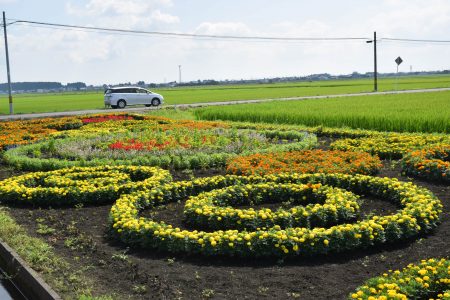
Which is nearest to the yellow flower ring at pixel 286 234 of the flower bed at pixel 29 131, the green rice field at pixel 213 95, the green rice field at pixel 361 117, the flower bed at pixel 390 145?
the flower bed at pixel 390 145

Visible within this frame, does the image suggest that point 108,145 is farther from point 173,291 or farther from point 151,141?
point 173,291

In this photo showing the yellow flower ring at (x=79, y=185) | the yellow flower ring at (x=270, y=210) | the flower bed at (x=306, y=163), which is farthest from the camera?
the flower bed at (x=306, y=163)

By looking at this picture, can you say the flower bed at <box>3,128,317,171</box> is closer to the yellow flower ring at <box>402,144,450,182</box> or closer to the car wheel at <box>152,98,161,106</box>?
the yellow flower ring at <box>402,144,450,182</box>

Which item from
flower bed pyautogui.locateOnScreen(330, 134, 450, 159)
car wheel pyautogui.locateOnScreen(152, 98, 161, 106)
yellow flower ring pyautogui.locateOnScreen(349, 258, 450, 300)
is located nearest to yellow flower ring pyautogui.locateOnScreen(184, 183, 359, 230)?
yellow flower ring pyautogui.locateOnScreen(349, 258, 450, 300)

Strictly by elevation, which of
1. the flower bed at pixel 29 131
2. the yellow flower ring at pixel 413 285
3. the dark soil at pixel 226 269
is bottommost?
the dark soil at pixel 226 269

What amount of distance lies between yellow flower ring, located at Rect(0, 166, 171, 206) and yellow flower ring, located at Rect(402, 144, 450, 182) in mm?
5338

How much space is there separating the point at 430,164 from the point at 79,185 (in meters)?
7.34

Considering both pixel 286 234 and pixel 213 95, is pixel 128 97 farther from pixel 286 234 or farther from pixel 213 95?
pixel 286 234

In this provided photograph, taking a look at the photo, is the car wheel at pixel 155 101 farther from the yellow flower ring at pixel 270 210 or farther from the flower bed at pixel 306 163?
the yellow flower ring at pixel 270 210

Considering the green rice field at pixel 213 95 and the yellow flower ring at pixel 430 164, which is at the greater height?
the green rice field at pixel 213 95

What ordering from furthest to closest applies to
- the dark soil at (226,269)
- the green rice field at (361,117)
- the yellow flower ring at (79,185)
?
1. the green rice field at (361,117)
2. the yellow flower ring at (79,185)
3. the dark soil at (226,269)

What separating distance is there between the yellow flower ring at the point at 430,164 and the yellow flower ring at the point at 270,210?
2864mm

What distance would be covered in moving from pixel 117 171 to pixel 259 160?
337 centimetres

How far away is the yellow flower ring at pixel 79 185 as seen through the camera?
404 inches
